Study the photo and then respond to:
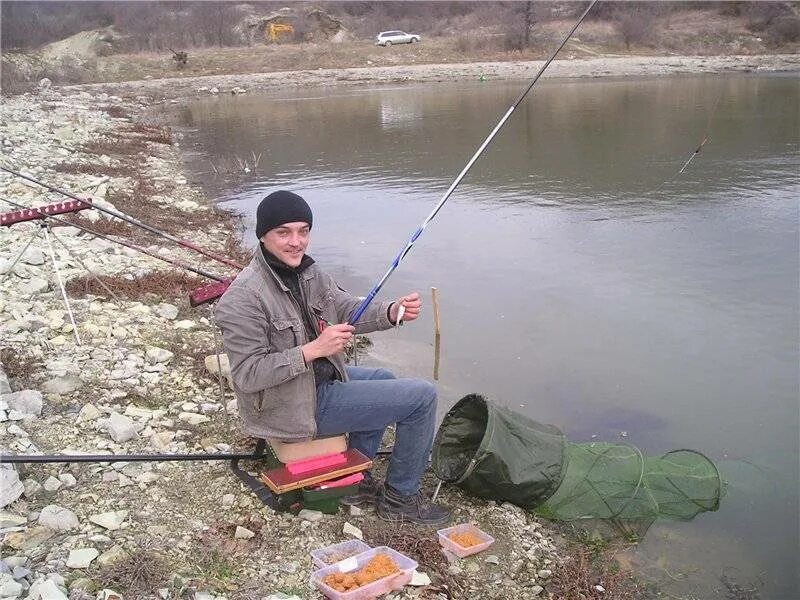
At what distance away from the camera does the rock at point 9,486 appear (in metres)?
3.56

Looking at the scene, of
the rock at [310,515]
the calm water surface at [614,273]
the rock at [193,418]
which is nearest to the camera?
the rock at [310,515]

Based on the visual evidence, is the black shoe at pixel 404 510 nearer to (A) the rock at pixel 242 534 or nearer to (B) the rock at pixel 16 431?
(A) the rock at pixel 242 534

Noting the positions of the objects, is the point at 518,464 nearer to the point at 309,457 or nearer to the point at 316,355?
the point at 309,457

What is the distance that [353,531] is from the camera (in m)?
3.82

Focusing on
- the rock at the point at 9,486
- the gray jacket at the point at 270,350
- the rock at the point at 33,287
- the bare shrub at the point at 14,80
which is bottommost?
the rock at the point at 9,486

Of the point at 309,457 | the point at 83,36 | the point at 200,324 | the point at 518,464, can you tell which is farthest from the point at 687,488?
the point at 83,36

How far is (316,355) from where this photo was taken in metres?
3.35

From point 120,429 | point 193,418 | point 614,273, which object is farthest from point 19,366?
point 614,273

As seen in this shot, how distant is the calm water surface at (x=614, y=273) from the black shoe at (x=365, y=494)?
1.45 meters

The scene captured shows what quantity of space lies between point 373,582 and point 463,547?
2.11 ft

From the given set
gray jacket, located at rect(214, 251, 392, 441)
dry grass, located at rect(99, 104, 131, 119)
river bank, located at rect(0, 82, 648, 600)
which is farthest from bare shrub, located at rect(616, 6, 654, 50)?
gray jacket, located at rect(214, 251, 392, 441)

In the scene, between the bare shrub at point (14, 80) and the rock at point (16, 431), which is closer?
the rock at point (16, 431)

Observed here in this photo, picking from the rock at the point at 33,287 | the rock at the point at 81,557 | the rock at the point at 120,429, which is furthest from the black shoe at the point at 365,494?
the rock at the point at 33,287

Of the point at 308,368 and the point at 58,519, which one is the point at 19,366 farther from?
the point at 308,368
